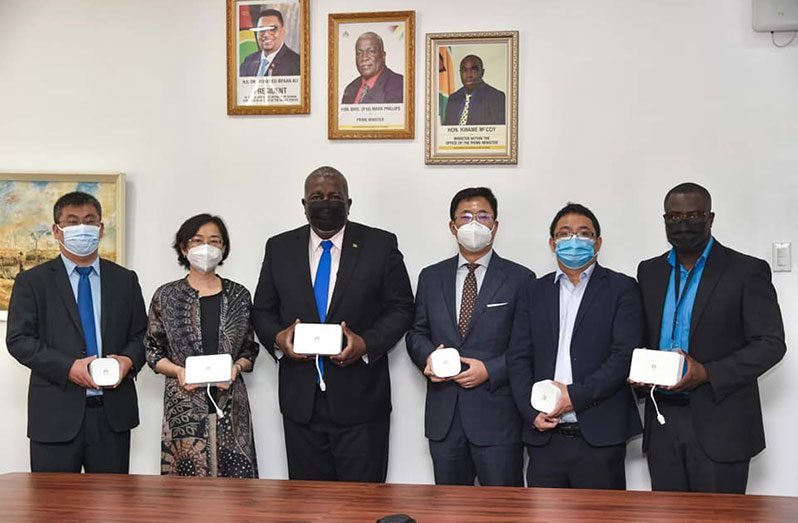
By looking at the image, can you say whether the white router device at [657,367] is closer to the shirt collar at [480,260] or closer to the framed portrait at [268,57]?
the shirt collar at [480,260]

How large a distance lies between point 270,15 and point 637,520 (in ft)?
10.6

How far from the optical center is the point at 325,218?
3.84 meters

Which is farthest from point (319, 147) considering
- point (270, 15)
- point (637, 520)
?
point (637, 520)

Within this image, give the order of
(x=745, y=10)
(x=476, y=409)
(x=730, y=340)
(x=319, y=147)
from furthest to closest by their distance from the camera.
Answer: (x=319, y=147) < (x=745, y=10) < (x=476, y=409) < (x=730, y=340)

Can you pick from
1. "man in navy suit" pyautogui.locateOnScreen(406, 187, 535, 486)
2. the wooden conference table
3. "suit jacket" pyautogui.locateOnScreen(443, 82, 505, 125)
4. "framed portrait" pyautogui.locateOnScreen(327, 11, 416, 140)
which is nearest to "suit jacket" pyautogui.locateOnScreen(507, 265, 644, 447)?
"man in navy suit" pyautogui.locateOnScreen(406, 187, 535, 486)

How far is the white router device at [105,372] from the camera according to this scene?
11.8ft

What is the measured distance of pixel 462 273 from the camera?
3904 millimetres

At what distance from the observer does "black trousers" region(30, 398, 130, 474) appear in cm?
368

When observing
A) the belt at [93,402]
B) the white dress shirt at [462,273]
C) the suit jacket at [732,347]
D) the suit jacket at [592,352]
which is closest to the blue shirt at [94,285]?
the belt at [93,402]

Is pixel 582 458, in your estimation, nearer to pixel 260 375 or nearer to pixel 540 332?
pixel 540 332

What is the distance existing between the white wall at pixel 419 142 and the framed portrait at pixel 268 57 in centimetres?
6

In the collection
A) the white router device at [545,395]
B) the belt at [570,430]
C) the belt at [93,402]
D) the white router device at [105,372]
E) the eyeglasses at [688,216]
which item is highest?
the eyeglasses at [688,216]

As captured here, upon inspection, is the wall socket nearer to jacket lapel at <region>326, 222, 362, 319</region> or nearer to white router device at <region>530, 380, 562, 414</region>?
white router device at <region>530, 380, 562, 414</region>

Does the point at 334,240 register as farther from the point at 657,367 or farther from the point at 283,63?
the point at 657,367
